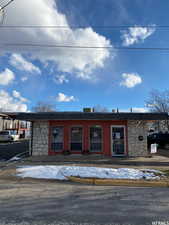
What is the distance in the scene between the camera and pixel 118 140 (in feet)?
41.0

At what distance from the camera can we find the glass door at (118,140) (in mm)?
12375

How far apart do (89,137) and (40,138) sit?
151 inches

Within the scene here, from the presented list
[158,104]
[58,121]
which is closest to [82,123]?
[58,121]

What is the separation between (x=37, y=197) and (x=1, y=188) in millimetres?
1700

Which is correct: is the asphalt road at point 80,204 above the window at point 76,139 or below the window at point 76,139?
below

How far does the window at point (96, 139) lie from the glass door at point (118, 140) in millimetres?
993

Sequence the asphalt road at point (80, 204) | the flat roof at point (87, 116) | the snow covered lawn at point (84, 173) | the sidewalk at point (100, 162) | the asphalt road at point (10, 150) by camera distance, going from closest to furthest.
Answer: the asphalt road at point (80, 204), the snow covered lawn at point (84, 173), the sidewalk at point (100, 162), the flat roof at point (87, 116), the asphalt road at point (10, 150)

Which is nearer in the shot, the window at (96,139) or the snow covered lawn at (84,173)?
the snow covered lawn at (84,173)

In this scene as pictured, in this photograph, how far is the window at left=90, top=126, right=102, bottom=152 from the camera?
12396 mm

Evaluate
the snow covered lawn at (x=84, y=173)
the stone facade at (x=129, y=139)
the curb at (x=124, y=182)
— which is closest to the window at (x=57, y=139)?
the stone facade at (x=129, y=139)

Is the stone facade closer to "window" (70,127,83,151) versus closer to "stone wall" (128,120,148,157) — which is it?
"stone wall" (128,120,148,157)

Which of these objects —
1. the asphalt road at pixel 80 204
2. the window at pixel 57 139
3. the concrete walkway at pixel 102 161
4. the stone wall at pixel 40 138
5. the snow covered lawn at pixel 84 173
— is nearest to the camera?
the asphalt road at pixel 80 204

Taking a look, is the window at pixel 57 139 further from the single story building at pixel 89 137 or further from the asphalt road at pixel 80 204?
the asphalt road at pixel 80 204

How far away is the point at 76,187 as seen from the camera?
5.65m
